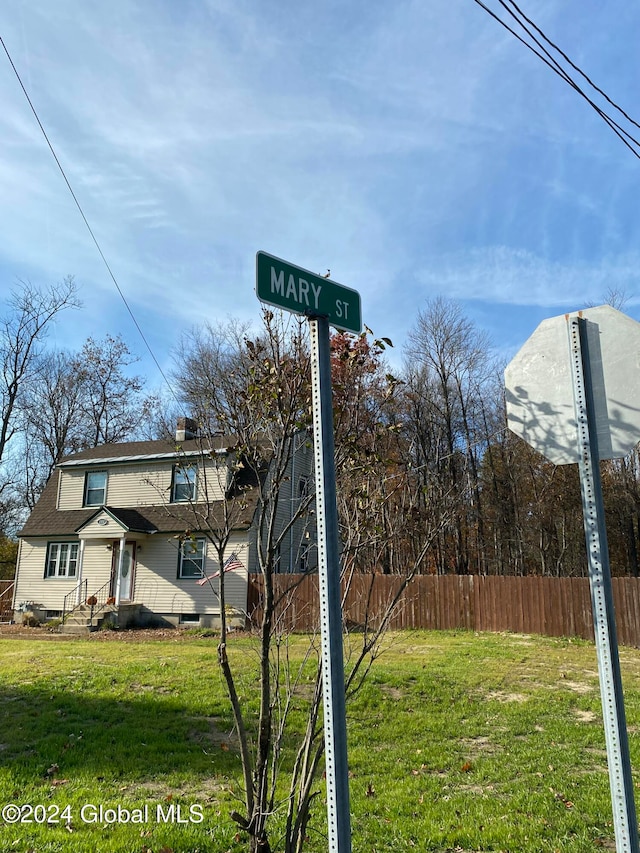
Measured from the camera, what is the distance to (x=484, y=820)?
16.5 ft

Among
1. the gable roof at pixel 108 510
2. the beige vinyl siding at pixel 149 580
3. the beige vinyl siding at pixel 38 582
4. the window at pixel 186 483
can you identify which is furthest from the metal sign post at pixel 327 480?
the beige vinyl siding at pixel 38 582

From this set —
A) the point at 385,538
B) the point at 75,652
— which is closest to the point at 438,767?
the point at 385,538

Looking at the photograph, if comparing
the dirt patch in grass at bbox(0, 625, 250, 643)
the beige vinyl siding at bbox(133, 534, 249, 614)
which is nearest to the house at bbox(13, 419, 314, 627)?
the beige vinyl siding at bbox(133, 534, 249, 614)

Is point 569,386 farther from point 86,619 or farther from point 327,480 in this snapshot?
point 86,619

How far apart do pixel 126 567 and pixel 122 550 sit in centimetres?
67

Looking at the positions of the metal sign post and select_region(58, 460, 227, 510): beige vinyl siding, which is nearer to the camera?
the metal sign post

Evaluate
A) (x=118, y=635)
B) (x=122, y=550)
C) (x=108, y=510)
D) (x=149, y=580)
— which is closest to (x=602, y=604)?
(x=118, y=635)

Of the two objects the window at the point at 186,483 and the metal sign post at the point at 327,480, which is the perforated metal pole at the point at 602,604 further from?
the window at the point at 186,483

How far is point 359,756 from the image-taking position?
713 cm

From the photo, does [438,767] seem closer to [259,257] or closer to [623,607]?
[259,257]

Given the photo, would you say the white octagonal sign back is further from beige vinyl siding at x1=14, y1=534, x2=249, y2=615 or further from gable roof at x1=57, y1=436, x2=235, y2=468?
gable roof at x1=57, y1=436, x2=235, y2=468

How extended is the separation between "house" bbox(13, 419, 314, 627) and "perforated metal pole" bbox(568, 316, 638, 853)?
17323 millimetres

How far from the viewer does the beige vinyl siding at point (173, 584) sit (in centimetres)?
2136

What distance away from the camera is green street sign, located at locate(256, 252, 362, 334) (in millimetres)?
2498
